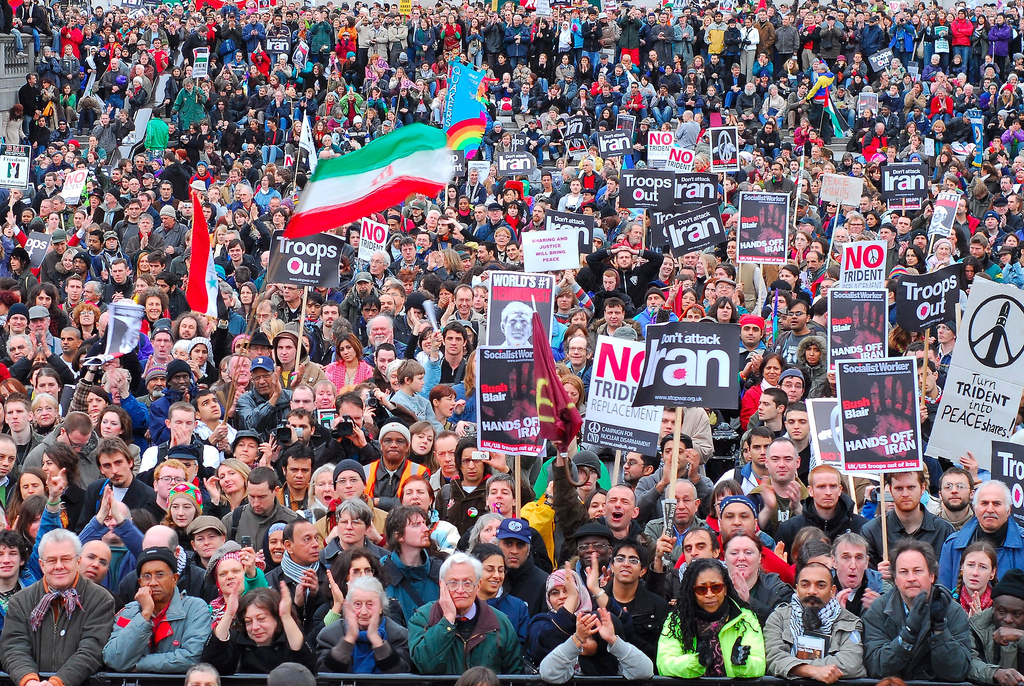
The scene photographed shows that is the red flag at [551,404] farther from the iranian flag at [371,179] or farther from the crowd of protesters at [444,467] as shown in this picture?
the iranian flag at [371,179]

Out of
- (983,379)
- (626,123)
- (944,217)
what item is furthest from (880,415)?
(626,123)

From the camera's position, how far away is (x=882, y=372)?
316 inches

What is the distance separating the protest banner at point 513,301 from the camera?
11.3 m

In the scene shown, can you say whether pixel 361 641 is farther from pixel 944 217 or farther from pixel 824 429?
pixel 944 217

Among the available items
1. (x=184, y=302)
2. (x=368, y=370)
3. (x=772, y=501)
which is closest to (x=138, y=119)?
(x=184, y=302)

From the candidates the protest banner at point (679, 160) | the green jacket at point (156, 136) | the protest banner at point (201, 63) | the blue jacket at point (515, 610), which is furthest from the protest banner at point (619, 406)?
the protest banner at point (201, 63)

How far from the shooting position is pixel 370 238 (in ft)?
49.1

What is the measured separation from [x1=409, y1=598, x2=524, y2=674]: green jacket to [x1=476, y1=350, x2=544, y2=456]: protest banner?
1.99 metres

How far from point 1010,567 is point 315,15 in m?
26.0

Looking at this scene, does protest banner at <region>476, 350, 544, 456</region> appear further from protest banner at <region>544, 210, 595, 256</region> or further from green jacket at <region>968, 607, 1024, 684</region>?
protest banner at <region>544, 210, 595, 256</region>

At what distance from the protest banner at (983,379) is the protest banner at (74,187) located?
1279 cm

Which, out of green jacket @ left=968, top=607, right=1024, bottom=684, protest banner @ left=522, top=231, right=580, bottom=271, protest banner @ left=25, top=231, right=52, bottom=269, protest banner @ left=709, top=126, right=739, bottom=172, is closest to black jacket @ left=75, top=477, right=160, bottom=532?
green jacket @ left=968, top=607, right=1024, bottom=684

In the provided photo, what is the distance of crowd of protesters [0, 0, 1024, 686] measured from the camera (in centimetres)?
627

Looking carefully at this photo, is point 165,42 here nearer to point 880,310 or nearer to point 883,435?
point 880,310
